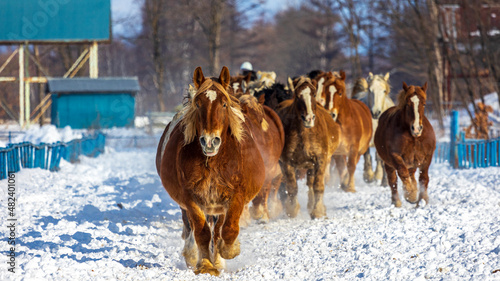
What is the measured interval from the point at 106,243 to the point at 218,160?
229 cm

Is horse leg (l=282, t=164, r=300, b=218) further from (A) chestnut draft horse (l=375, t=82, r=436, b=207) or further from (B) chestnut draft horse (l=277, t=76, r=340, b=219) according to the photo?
(A) chestnut draft horse (l=375, t=82, r=436, b=207)

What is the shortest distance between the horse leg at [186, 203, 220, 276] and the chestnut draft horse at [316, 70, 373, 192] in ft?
19.2

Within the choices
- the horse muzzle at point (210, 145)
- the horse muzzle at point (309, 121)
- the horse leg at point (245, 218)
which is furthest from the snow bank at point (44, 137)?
the horse muzzle at point (210, 145)

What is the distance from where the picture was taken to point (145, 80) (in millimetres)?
66688

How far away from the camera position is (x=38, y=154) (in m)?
14.1

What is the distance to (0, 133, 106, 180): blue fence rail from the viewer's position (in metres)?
11.8

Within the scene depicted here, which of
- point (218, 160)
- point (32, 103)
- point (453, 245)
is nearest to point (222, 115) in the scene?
point (218, 160)

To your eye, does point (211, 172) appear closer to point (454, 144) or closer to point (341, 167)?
point (341, 167)

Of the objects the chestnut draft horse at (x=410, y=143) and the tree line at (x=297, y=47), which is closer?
the chestnut draft horse at (x=410, y=143)

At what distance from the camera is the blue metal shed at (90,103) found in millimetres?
33469

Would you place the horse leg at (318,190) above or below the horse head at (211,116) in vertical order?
below

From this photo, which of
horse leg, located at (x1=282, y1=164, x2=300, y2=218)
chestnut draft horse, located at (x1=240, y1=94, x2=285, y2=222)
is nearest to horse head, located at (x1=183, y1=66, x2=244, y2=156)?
chestnut draft horse, located at (x1=240, y1=94, x2=285, y2=222)

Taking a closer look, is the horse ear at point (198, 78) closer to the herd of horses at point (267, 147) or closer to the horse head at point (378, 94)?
the herd of horses at point (267, 147)

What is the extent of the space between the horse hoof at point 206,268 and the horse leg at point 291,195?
148 inches
